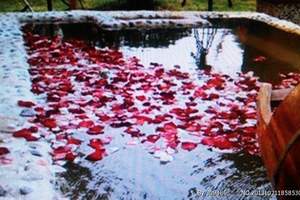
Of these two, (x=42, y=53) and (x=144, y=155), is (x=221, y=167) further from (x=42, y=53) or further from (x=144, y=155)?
(x=42, y=53)

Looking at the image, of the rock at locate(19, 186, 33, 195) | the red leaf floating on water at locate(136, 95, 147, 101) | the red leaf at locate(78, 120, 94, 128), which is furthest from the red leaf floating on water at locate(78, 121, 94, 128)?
the rock at locate(19, 186, 33, 195)

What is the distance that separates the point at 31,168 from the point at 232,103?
172 centimetres

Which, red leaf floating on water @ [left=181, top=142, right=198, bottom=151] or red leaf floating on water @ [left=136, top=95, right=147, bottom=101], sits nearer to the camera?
red leaf floating on water @ [left=181, top=142, right=198, bottom=151]

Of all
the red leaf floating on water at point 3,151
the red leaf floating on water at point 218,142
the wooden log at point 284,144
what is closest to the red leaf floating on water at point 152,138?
the red leaf floating on water at point 218,142

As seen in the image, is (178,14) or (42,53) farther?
(178,14)

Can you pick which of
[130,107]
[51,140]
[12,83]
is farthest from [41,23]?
[51,140]

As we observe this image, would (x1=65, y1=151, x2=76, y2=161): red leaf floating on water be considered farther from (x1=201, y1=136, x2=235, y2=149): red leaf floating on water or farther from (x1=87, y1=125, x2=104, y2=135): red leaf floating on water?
(x1=201, y1=136, x2=235, y2=149): red leaf floating on water

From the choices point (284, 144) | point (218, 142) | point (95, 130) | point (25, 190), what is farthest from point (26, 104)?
point (284, 144)

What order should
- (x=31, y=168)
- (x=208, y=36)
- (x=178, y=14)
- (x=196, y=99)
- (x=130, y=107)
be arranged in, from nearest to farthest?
(x=31, y=168) → (x=130, y=107) → (x=196, y=99) → (x=208, y=36) → (x=178, y=14)

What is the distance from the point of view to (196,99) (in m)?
3.62

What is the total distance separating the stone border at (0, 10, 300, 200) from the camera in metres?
2.29

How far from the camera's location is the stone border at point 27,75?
229 centimetres

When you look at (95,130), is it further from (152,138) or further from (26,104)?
(26,104)

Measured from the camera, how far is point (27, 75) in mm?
3971
